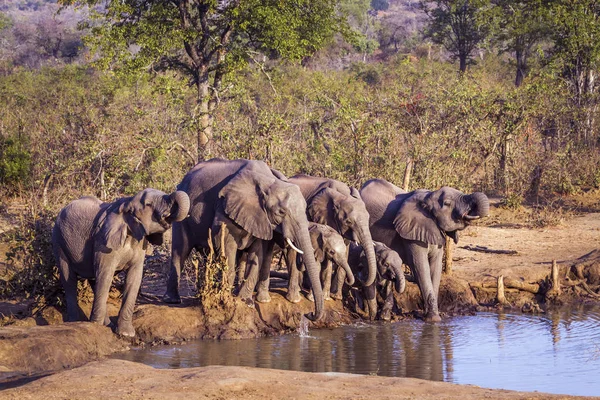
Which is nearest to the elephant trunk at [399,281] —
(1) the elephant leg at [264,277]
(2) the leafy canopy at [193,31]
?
(1) the elephant leg at [264,277]

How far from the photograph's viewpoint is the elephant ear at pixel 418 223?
506 inches

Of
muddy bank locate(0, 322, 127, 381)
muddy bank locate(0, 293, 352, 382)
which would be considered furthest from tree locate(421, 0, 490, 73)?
muddy bank locate(0, 322, 127, 381)

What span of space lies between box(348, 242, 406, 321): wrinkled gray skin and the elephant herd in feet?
0.05

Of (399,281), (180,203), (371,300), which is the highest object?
(180,203)

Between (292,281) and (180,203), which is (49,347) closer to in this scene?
(180,203)

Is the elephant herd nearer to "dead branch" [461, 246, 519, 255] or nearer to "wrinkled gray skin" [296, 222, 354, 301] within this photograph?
"wrinkled gray skin" [296, 222, 354, 301]

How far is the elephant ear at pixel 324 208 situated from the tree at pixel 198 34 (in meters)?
8.28

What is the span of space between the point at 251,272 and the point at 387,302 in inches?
80.2

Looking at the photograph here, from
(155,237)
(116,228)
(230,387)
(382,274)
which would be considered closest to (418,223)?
(382,274)

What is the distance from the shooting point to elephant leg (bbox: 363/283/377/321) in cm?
1272

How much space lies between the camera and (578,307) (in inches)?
545

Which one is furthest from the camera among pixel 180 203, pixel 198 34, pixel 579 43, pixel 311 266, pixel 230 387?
pixel 579 43

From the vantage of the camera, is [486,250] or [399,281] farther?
[486,250]

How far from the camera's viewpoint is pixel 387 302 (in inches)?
507
